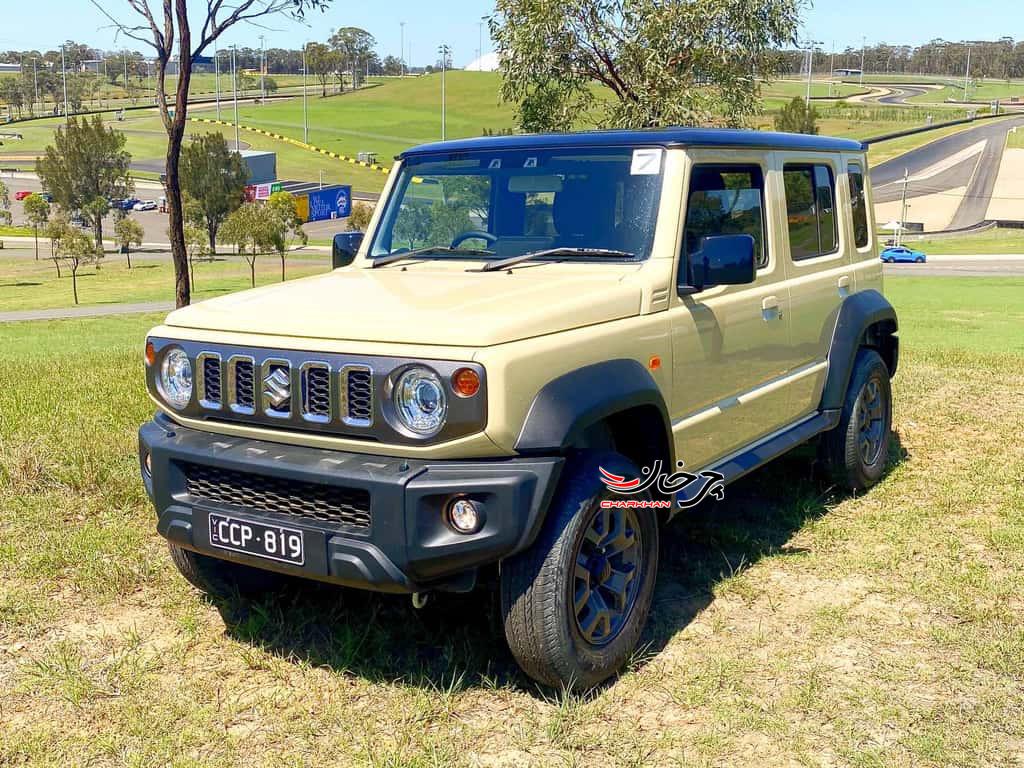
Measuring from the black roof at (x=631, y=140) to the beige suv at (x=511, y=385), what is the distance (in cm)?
1

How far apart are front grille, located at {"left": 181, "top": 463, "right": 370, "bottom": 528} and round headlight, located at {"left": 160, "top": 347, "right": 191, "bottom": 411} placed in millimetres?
280

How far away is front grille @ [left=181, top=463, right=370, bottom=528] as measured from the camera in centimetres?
355

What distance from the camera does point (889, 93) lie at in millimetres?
186000

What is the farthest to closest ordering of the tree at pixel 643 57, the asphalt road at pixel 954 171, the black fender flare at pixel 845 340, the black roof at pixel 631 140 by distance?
the asphalt road at pixel 954 171
the tree at pixel 643 57
the black fender flare at pixel 845 340
the black roof at pixel 631 140

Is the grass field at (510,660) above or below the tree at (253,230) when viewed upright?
above

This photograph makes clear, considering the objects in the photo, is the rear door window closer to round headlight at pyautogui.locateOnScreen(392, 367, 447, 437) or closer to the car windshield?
the car windshield

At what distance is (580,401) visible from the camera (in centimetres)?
362

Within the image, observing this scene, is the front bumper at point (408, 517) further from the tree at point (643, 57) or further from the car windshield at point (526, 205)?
the tree at point (643, 57)

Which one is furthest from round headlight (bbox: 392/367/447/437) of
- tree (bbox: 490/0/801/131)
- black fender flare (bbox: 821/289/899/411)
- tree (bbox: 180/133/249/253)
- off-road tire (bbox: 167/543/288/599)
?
tree (bbox: 180/133/249/253)

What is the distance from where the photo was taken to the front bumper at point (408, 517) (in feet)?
11.0

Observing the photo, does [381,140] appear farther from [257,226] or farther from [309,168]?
[257,226]

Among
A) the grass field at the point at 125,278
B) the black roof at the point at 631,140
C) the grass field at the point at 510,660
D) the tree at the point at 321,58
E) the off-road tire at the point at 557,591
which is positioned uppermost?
the tree at the point at 321,58

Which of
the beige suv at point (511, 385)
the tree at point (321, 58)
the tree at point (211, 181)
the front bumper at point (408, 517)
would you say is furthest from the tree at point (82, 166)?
the tree at point (321, 58)

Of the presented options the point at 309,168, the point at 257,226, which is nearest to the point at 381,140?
the point at 309,168
